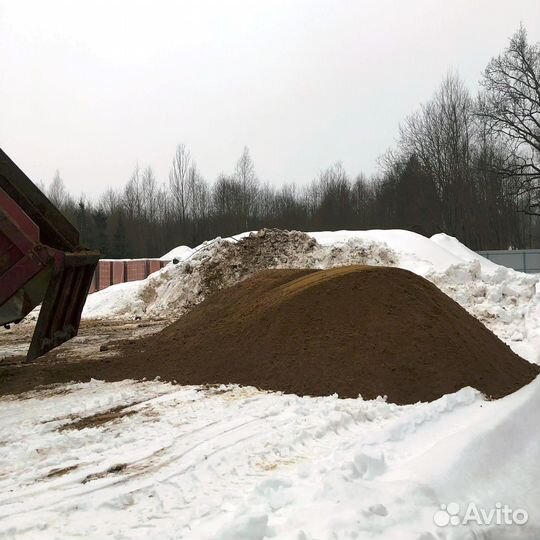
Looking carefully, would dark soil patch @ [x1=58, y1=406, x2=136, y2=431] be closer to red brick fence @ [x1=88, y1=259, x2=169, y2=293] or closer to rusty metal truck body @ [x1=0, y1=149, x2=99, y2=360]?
rusty metal truck body @ [x1=0, y1=149, x2=99, y2=360]

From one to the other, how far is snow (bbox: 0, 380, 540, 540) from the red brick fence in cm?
1903

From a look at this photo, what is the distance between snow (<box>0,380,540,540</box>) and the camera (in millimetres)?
3139

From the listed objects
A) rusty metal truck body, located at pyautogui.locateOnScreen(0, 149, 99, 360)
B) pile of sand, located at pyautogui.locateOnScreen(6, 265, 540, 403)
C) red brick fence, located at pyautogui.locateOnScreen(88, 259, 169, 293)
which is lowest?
pile of sand, located at pyautogui.locateOnScreen(6, 265, 540, 403)

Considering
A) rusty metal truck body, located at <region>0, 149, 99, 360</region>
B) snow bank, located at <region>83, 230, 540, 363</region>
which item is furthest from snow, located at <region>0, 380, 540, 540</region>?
snow bank, located at <region>83, 230, 540, 363</region>

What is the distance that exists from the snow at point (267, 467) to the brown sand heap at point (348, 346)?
0.40m

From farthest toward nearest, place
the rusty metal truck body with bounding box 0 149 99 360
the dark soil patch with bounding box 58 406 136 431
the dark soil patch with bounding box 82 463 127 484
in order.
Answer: the rusty metal truck body with bounding box 0 149 99 360
the dark soil patch with bounding box 58 406 136 431
the dark soil patch with bounding box 82 463 127 484

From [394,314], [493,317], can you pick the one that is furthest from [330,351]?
[493,317]

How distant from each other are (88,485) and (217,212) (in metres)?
49.6

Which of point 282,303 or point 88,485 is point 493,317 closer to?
point 282,303

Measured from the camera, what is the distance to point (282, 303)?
7879 millimetres

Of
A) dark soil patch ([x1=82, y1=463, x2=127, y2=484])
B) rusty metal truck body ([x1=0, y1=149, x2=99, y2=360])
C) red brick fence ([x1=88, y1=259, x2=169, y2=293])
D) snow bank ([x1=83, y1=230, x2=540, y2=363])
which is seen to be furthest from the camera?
red brick fence ([x1=88, y1=259, x2=169, y2=293])

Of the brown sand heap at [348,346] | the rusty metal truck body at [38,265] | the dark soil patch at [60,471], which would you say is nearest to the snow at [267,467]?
the dark soil patch at [60,471]

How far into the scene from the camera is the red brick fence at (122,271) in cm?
2489

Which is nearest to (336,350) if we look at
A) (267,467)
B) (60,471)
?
(267,467)
